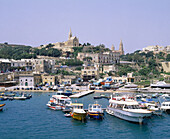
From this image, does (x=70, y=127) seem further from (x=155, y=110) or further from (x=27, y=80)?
(x=27, y=80)

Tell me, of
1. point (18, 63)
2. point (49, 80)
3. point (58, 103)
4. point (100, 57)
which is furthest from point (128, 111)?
point (100, 57)

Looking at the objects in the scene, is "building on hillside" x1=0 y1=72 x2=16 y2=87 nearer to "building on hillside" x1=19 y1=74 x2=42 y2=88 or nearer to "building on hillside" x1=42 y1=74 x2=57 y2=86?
"building on hillside" x1=19 y1=74 x2=42 y2=88

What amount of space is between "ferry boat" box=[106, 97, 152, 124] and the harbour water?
0.60 m

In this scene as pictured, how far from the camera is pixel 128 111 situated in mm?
32438

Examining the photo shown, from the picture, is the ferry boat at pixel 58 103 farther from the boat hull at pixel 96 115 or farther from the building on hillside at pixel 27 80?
the building on hillside at pixel 27 80

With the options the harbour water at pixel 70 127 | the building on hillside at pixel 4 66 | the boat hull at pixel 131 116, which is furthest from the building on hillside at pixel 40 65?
the boat hull at pixel 131 116

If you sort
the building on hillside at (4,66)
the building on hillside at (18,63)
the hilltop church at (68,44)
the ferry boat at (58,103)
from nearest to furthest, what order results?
the ferry boat at (58,103) → the building on hillside at (4,66) → the building on hillside at (18,63) → the hilltop church at (68,44)

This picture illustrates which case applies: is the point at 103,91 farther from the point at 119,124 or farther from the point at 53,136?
the point at 53,136

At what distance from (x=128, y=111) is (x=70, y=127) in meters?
6.96

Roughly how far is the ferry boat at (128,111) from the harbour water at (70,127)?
60 cm

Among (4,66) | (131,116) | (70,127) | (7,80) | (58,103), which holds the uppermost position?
(4,66)

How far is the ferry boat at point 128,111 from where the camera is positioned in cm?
3155

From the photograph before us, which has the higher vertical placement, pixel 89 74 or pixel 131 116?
pixel 89 74

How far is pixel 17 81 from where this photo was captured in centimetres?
7381
